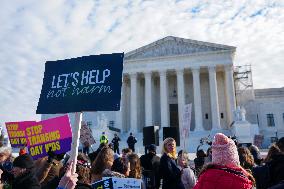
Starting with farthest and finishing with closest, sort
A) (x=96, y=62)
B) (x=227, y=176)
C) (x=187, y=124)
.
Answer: (x=187, y=124), (x=96, y=62), (x=227, y=176)

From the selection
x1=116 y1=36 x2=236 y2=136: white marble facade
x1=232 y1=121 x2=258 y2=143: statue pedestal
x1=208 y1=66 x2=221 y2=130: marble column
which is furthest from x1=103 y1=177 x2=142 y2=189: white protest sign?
x1=208 y1=66 x2=221 y2=130: marble column

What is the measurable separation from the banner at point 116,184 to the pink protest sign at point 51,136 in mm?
3028

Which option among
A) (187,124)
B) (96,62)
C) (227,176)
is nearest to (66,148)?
(96,62)

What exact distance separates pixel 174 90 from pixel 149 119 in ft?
25.3

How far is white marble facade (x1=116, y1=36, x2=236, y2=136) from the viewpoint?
143ft

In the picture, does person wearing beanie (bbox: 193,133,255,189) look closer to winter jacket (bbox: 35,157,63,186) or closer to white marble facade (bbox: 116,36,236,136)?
winter jacket (bbox: 35,157,63,186)

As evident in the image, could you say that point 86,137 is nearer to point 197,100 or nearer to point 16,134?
point 16,134

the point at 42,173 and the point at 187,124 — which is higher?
the point at 187,124

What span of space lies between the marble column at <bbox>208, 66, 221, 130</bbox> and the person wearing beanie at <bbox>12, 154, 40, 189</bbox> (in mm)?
39630

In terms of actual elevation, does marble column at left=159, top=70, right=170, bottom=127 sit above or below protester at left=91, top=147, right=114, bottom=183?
above

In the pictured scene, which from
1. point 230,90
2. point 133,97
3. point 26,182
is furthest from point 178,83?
point 26,182

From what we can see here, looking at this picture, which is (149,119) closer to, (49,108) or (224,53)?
(224,53)

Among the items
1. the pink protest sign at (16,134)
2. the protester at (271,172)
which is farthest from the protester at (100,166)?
the pink protest sign at (16,134)

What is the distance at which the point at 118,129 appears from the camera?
45.8m
